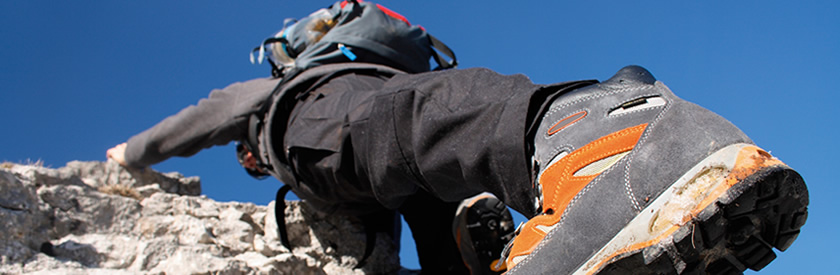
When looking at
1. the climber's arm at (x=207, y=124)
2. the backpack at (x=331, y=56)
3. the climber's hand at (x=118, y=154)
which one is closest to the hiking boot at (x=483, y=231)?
the backpack at (x=331, y=56)

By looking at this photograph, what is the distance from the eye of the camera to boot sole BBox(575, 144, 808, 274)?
4.02ft

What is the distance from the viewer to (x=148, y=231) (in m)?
3.19

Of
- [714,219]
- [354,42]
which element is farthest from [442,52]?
[714,219]

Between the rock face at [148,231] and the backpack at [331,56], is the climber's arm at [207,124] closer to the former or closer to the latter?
the backpack at [331,56]

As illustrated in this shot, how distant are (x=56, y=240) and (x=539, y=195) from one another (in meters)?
2.23

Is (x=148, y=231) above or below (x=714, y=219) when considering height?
above

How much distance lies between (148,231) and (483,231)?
164 centimetres

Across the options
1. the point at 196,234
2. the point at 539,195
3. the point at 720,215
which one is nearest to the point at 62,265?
the point at 196,234

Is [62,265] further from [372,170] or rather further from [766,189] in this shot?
[766,189]

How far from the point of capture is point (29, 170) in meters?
3.13

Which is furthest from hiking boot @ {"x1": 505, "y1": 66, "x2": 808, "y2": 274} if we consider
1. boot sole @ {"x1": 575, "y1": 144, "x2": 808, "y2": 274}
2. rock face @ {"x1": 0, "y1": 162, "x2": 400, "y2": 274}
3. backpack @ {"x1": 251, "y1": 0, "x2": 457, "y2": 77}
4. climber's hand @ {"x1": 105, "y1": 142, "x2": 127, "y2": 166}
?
climber's hand @ {"x1": 105, "y1": 142, "x2": 127, "y2": 166}

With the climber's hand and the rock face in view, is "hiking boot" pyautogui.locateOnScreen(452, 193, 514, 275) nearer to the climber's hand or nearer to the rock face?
the rock face

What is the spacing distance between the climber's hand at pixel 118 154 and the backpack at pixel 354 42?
993mm

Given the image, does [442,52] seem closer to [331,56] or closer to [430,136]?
[331,56]
